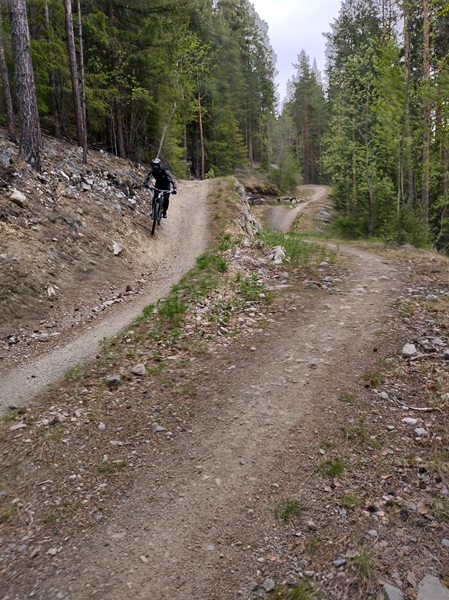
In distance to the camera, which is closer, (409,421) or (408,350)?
(409,421)

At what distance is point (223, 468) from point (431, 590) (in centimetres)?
211

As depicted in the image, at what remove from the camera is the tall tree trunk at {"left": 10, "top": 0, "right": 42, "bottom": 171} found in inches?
432

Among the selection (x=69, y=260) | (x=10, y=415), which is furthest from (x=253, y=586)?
(x=69, y=260)

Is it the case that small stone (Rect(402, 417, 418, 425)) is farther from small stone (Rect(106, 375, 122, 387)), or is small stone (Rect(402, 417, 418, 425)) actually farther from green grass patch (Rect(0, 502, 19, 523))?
green grass patch (Rect(0, 502, 19, 523))

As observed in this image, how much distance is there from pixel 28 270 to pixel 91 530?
21.8 feet

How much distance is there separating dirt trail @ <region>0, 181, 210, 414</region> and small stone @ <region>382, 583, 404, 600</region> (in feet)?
15.9

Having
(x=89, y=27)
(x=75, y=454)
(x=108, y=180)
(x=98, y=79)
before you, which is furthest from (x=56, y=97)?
(x=75, y=454)

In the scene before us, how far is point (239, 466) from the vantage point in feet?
14.1

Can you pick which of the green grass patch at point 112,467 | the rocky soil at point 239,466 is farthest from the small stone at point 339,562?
the green grass patch at point 112,467

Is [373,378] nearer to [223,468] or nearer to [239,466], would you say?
[239,466]

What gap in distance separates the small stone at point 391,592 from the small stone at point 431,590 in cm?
12

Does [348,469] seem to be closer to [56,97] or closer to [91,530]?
[91,530]

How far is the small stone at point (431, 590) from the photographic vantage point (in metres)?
2.81

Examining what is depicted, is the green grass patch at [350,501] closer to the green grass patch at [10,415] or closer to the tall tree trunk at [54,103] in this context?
the green grass patch at [10,415]
